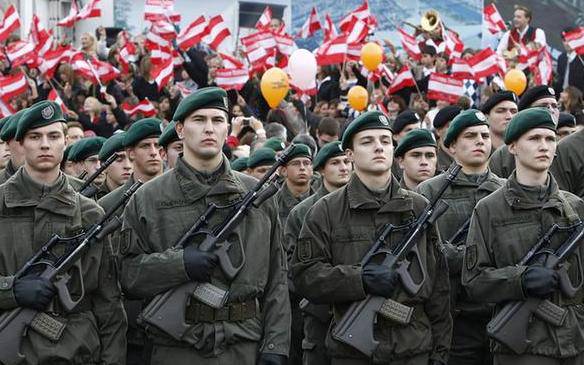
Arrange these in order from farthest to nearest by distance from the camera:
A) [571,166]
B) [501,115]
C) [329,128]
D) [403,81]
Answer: [403,81]
[329,128]
[501,115]
[571,166]

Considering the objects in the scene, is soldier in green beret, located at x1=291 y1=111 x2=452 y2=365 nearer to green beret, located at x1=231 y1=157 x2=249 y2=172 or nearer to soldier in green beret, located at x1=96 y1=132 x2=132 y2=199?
soldier in green beret, located at x1=96 y1=132 x2=132 y2=199

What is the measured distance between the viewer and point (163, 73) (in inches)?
786

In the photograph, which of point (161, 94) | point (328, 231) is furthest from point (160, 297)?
point (161, 94)

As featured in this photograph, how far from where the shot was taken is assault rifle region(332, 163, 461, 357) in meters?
8.68

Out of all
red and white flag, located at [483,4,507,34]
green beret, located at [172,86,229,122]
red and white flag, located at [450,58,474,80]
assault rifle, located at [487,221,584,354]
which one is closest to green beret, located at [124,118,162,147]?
green beret, located at [172,86,229,122]

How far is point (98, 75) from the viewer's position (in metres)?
21.1

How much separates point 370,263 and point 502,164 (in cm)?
307

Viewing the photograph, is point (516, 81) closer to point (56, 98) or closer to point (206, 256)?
point (56, 98)

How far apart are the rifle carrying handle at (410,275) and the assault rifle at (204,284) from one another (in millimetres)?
996

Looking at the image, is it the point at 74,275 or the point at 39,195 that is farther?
the point at 39,195

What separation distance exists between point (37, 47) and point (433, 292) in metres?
13.8

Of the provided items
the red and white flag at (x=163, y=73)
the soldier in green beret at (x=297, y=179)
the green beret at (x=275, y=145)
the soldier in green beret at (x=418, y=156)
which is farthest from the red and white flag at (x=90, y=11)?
the soldier in green beret at (x=418, y=156)

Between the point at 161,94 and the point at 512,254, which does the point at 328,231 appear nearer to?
the point at 512,254

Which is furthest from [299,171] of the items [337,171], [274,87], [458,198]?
[274,87]
